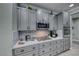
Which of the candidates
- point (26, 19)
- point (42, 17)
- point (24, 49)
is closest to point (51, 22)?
point (42, 17)

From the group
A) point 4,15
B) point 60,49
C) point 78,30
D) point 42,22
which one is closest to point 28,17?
point 42,22

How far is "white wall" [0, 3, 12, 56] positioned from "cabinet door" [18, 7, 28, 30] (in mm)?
1068

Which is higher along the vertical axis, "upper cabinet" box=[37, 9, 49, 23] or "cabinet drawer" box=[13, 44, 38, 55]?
"upper cabinet" box=[37, 9, 49, 23]

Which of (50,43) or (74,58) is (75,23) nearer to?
(50,43)

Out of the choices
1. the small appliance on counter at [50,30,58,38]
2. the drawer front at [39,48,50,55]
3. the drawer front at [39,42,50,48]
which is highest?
the small appliance on counter at [50,30,58,38]

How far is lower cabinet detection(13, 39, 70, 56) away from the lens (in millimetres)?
2801

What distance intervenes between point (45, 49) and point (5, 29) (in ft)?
6.73

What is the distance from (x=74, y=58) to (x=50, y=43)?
9.17ft

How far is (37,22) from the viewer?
4043mm

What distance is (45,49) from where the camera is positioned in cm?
379

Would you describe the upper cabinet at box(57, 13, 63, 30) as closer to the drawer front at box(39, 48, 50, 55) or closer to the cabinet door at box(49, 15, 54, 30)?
the cabinet door at box(49, 15, 54, 30)

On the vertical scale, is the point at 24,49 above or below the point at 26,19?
below

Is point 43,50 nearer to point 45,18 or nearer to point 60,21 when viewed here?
point 45,18

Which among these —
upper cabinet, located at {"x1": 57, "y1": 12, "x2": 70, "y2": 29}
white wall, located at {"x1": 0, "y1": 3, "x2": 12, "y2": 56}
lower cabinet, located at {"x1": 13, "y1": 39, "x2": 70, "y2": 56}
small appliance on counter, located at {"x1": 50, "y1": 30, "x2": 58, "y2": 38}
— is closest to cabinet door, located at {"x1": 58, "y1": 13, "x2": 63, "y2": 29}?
upper cabinet, located at {"x1": 57, "y1": 12, "x2": 70, "y2": 29}
